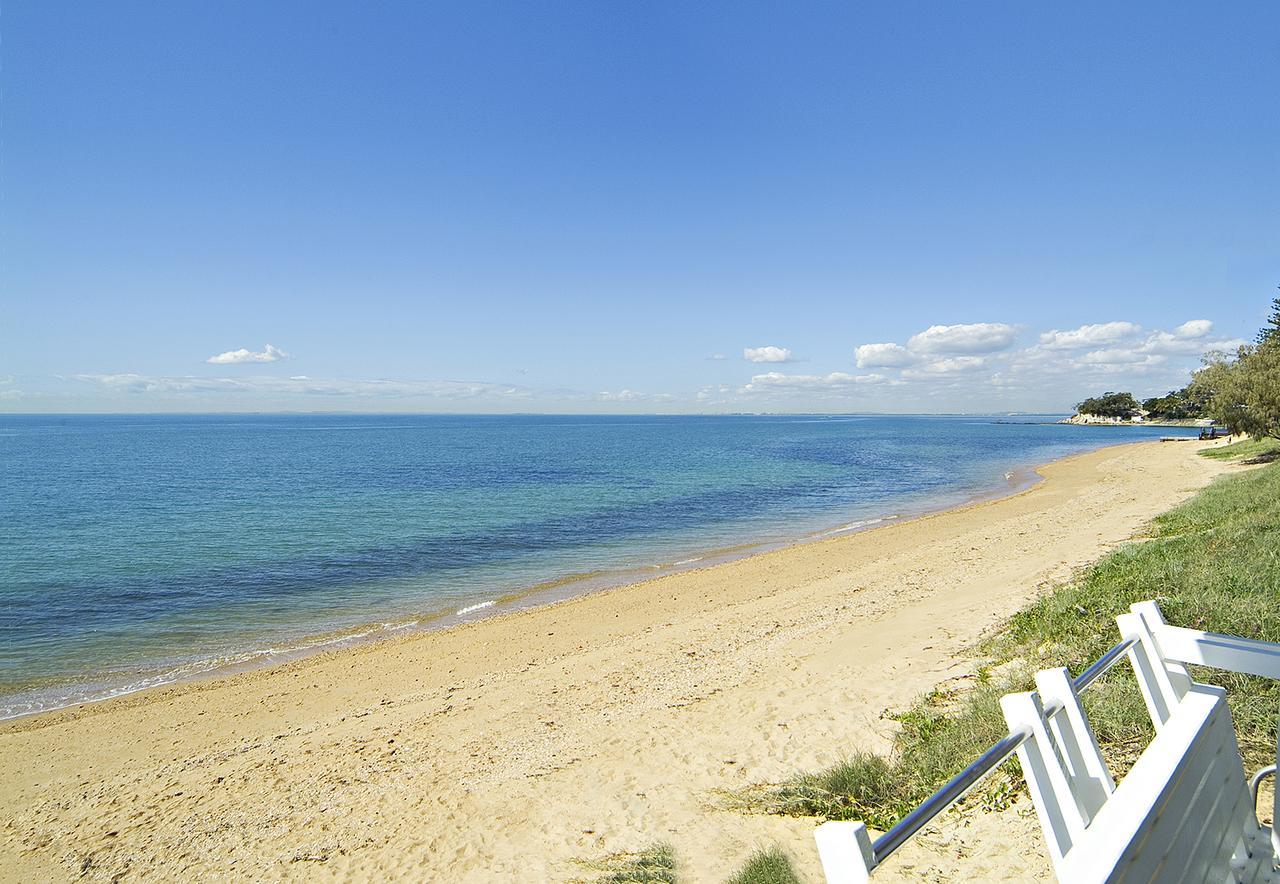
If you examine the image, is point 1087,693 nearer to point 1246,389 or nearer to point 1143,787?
point 1143,787

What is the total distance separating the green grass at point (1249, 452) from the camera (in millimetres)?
37531

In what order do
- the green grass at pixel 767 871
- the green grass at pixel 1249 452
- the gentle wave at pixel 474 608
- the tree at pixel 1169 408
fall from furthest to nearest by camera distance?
the tree at pixel 1169 408 < the green grass at pixel 1249 452 < the gentle wave at pixel 474 608 < the green grass at pixel 767 871

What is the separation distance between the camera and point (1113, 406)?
553ft

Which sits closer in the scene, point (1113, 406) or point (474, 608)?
point (474, 608)

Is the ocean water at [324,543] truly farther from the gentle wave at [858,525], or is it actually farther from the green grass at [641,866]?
the green grass at [641,866]

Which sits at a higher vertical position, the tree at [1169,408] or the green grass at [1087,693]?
the green grass at [1087,693]

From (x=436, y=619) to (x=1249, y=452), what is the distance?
2031 inches

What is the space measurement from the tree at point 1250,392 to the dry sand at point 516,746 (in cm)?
2432

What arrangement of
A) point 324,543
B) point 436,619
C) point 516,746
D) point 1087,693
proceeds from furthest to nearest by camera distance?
point 324,543 → point 436,619 → point 516,746 → point 1087,693

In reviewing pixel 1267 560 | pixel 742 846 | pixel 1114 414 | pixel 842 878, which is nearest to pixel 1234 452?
pixel 1267 560

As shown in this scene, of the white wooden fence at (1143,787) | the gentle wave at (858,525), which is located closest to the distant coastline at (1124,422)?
the gentle wave at (858,525)

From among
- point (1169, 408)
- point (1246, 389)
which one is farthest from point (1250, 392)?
point (1169, 408)

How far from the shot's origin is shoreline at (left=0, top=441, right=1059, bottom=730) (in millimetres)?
12906

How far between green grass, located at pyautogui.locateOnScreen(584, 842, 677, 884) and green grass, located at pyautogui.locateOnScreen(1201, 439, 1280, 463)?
45392 millimetres
